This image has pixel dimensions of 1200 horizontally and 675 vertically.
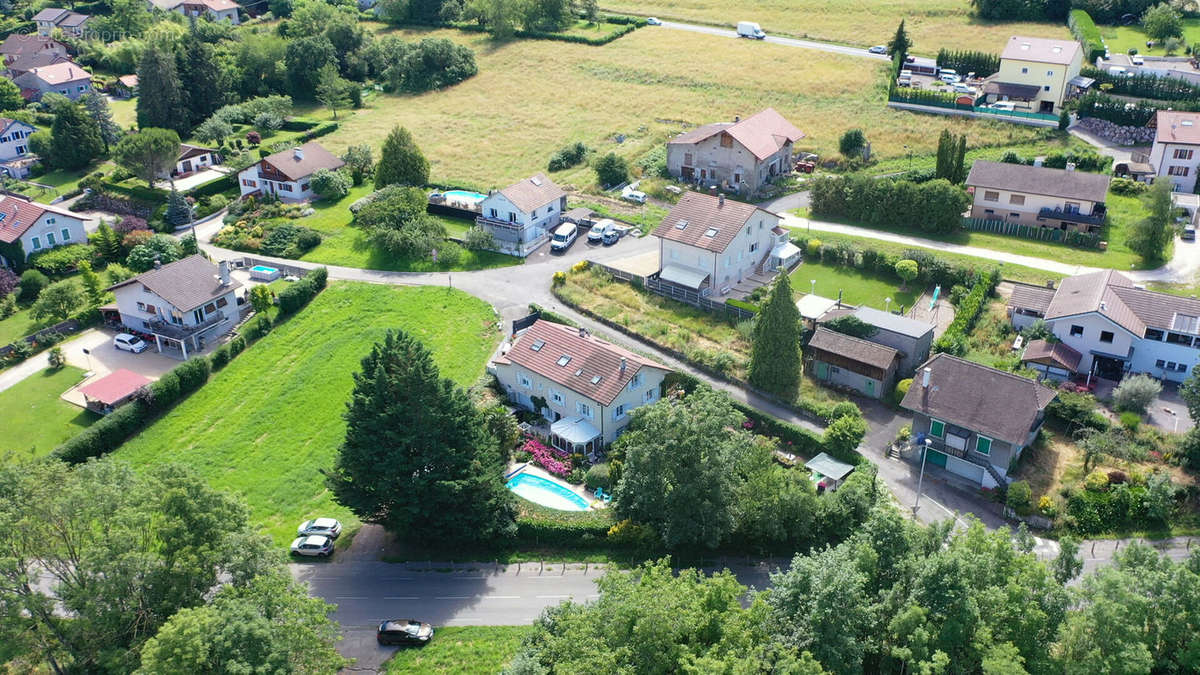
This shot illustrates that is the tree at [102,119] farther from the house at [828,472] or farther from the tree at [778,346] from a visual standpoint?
the house at [828,472]

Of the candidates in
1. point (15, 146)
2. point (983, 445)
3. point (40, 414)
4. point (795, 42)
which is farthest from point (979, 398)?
point (15, 146)

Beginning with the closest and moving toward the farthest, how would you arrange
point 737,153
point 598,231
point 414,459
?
point 414,459 < point 598,231 < point 737,153

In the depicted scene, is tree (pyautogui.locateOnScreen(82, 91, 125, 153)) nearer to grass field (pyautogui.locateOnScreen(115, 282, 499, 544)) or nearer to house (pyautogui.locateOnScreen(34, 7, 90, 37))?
grass field (pyautogui.locateOnScreen(115, 282, 499, 544))

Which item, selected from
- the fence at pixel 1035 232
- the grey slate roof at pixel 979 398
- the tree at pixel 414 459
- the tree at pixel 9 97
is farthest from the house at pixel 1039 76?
the tree at pixel 9 97

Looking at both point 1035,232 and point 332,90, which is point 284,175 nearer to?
point 332,90

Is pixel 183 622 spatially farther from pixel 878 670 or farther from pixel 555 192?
pixel 555 192

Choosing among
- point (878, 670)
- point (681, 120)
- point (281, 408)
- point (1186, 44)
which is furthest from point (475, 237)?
point (1186, 44)
